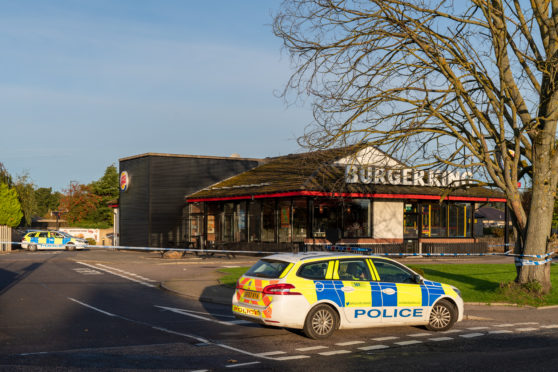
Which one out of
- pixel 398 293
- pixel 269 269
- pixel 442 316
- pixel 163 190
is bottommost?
pixel 442 316

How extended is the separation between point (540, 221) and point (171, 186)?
98.9 ft

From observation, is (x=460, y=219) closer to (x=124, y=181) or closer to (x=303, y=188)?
(x=303, y=188)

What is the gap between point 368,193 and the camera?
1344 inches

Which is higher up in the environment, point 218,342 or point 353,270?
point 353,270

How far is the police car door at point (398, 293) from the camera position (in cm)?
1173

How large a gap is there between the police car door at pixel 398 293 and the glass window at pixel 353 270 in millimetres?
230

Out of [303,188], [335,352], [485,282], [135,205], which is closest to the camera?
[335,352]

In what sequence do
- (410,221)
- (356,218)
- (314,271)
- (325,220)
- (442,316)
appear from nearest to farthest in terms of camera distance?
1. (314,271)
2. (442,316)
3. (325,220)
4. (356,218)
5. (410,221)

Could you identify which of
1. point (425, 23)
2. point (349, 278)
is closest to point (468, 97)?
point (425, 23)

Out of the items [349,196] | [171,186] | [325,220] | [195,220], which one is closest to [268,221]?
[325,220]

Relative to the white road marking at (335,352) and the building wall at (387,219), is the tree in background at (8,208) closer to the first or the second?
the building wall at (387,219)

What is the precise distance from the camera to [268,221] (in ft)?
119

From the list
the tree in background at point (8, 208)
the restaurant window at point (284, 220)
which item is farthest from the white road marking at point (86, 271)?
the tree in background at point (8, 208)

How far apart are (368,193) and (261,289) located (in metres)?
23.6
